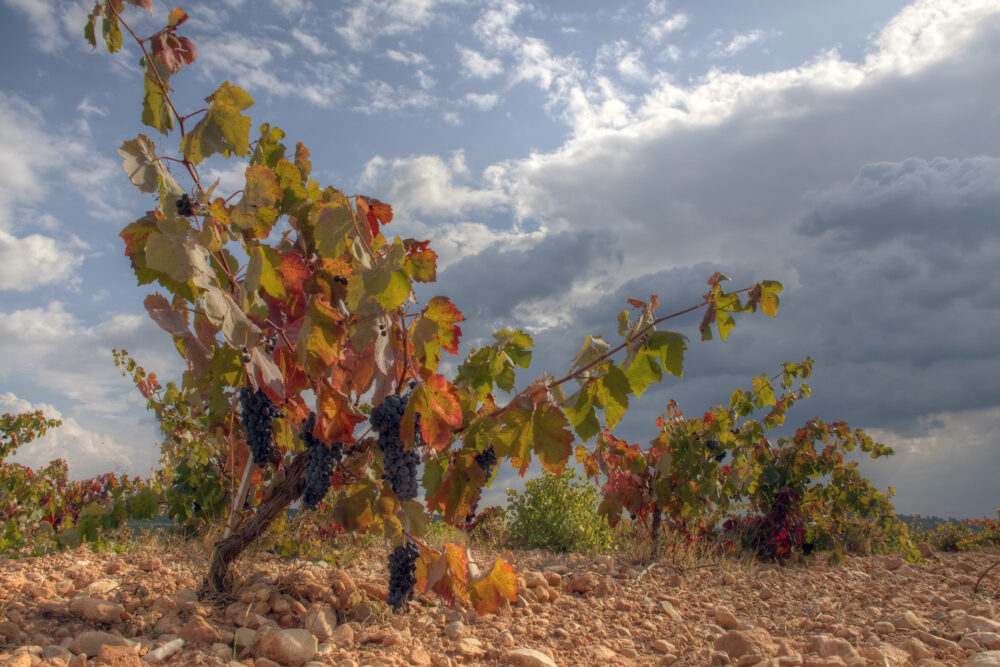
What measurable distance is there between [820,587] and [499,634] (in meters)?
3.13

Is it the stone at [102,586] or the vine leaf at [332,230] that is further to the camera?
the stone at [102,586]

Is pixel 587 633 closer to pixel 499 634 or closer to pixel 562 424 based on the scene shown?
pixel 499 634

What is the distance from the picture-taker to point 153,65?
8.80 feet

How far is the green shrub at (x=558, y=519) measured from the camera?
6219 mm

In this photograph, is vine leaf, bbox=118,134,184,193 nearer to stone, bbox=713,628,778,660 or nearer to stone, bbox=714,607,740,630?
stone, bbox=713,628,778,660

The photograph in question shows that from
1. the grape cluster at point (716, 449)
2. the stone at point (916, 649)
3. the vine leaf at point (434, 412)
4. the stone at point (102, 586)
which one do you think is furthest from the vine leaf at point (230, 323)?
the grape cluster at point (716, 449)

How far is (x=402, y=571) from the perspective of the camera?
279cm

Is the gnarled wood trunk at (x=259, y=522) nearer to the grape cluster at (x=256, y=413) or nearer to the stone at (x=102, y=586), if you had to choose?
the grape cluster at (x=256, y=413)

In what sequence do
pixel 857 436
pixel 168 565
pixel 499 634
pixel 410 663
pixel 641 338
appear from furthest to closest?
1. pixel 857 436
2. pixel 168 565
3. pixel 499 634
4. pixel 641 338
5. pixel 410 663

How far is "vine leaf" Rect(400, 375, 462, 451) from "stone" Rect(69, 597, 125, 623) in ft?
4.87

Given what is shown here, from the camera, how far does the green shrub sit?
20.4 feet

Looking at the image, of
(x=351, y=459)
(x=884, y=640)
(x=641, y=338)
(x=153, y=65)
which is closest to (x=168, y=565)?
(x=351, y=459)

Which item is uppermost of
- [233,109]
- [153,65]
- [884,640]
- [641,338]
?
[153,65]

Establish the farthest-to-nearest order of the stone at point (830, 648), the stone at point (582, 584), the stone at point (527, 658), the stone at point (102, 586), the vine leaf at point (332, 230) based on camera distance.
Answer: the stone at point (582, 584) → the stone at point (102, 586) → the stone at point (830, 648) → the stone at point (527, 658) → the vine leaf at point (332, 230)
